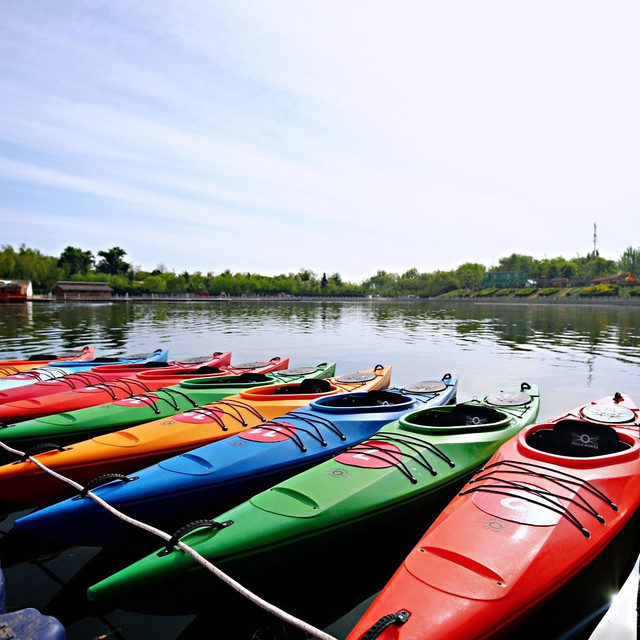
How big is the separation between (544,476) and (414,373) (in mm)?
11624

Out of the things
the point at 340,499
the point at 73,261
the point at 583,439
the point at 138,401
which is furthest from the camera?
the point at 73,261

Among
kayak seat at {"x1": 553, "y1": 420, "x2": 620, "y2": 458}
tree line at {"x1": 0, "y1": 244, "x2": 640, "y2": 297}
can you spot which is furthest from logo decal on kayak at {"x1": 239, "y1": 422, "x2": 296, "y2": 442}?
tree line at {"x1": 0, "y1": 244, "x2": 640, "y2": 297}

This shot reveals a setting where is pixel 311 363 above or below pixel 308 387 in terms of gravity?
below


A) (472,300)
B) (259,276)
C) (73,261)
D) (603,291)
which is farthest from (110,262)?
(603,291)

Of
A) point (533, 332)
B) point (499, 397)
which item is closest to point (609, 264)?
point (533, 332)

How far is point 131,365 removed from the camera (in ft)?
37.0

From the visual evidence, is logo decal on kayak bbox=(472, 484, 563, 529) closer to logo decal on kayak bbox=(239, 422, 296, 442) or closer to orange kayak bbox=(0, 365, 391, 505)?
logo decal on kayak bbox=(239, 422, 296, 442)

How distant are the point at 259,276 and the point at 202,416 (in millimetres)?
137958

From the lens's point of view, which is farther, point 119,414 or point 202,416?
point 119,414

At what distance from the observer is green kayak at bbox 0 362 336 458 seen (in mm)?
6783

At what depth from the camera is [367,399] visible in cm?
759

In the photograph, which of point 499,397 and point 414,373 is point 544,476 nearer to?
point 499,397

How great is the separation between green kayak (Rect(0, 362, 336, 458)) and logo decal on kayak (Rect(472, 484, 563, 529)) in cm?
540

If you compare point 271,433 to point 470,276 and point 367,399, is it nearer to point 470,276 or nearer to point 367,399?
point 367,399
